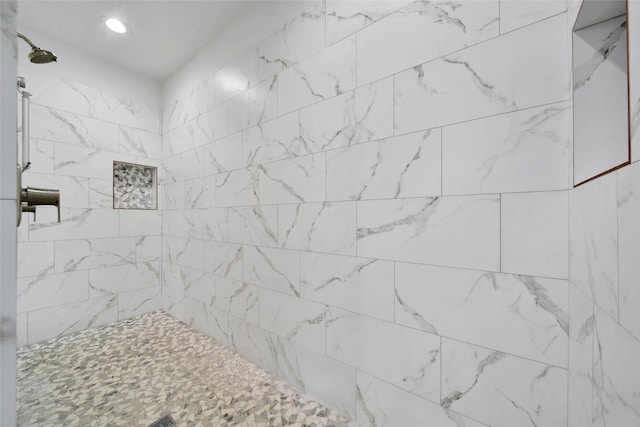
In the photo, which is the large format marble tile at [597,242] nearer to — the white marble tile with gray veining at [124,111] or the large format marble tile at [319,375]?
the large format marble tile at [319,375]

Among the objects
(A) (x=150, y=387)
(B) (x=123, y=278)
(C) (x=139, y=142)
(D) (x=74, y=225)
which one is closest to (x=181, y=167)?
(C) (x=139, y=142)

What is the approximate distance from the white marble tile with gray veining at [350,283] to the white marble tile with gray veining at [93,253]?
2191 mm

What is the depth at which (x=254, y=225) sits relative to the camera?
6.19ft

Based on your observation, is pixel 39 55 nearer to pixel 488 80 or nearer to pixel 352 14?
pixel 352 14

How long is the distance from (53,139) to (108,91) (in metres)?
0.70

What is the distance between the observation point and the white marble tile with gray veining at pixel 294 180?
58.6 inches

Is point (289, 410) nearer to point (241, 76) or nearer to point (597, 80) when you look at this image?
point (597, 80)

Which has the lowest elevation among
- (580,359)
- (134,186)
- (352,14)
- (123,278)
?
(123,278)

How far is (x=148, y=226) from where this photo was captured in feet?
9.37

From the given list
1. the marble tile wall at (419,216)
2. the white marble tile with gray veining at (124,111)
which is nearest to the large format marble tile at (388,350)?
the marble tile wall at (419,216)

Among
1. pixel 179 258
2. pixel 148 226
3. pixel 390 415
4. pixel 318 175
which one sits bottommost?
pixel 390 415

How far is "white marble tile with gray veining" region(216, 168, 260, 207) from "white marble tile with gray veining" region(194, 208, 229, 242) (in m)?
0.09

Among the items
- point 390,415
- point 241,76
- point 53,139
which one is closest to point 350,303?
point 390,415

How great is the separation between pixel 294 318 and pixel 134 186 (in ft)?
7.97
